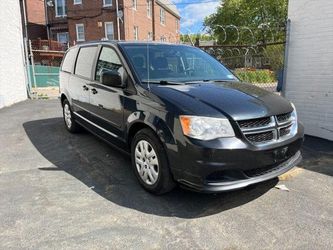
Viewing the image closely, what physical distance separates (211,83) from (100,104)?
1.76m

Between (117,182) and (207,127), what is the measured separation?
5.52ft

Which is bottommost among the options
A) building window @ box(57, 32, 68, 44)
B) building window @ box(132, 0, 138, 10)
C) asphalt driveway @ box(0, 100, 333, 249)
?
asphalt driveway @ box(0, 100, 333, 249)

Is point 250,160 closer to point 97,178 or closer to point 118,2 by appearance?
point 97,178

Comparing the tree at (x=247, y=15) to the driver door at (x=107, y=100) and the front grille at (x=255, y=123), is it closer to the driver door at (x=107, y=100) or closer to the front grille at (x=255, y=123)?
the driver door at (x=107, y=100)

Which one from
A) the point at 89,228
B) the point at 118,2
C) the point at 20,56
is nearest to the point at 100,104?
the point at 89,228

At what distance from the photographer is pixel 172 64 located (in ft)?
15.0

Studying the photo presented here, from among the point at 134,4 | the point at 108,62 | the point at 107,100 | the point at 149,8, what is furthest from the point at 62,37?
the point at 107,100

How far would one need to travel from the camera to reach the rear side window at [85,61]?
17.7 ft

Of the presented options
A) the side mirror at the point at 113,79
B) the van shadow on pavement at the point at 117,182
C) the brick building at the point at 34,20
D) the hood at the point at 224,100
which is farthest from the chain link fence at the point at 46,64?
the hood at the point at 224,100

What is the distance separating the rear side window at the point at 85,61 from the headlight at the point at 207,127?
106 inches

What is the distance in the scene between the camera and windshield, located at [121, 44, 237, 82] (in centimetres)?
429

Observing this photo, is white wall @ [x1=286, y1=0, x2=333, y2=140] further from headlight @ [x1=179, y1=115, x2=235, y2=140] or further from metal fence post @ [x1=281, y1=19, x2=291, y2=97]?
headlight @ [x1=179, y1=115, x2=235, y2=140]

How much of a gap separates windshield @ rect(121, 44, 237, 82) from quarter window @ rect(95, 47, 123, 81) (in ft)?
0.63

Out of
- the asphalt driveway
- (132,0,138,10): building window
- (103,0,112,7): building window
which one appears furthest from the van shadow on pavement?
(132,0,138,10): building window
